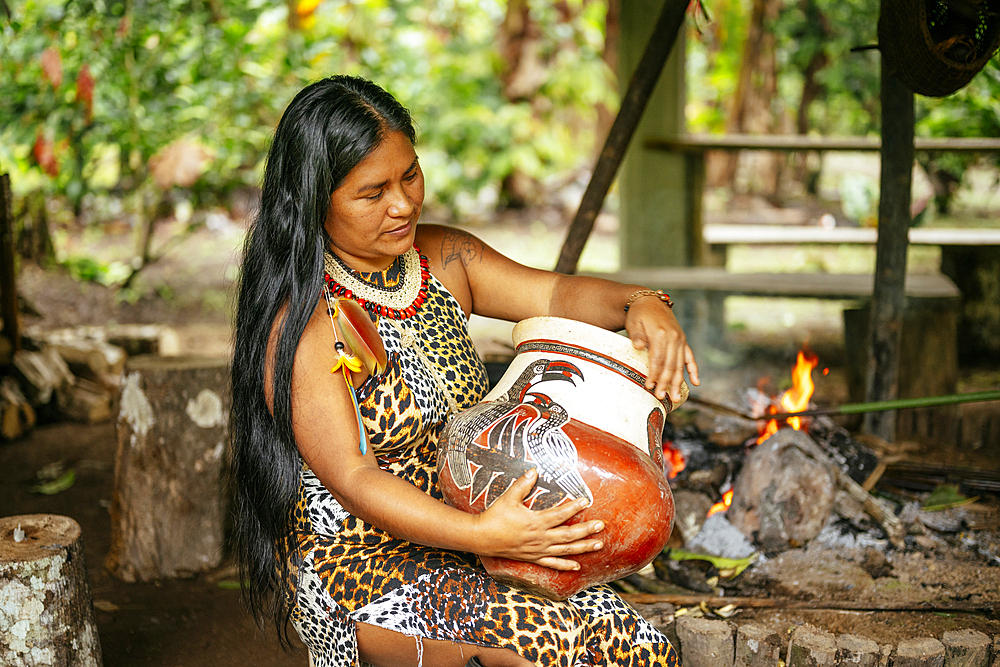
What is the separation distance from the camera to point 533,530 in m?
1.60

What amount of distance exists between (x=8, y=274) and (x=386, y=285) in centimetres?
323

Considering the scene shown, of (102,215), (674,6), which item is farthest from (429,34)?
(674,6)

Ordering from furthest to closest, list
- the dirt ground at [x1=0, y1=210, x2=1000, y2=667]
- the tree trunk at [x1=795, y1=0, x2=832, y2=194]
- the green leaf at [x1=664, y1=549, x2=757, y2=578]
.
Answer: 1. the tree trunk at [x1=795, y1=0, x2=832, y2=194]
2. the green leaf at [x1=664, y1=549, x2=757, y2=578]
3. the dirt ground at [x1=0, y1=210, x2=1000, y2=667]

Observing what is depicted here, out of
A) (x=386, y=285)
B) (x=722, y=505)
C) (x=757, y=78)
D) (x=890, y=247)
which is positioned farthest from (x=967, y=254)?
(x=757, y=78)

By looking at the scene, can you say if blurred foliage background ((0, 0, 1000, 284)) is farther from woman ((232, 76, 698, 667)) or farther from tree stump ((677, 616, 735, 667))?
tree stump ((677, 616, 735, 667))

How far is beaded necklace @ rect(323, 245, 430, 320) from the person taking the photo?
6.59 feet

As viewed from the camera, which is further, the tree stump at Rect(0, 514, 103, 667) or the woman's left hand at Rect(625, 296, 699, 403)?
the tree stump at Rect(0, 514, 103, 667)

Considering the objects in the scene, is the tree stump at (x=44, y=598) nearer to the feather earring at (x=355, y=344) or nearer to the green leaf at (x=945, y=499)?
the feather earring at (x=355, y=344)

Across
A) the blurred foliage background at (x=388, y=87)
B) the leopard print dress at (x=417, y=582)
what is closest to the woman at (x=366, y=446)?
the leopard print dress at (x=417, y=582)

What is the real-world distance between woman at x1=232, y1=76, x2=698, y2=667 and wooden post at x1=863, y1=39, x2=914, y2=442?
209 centimetres

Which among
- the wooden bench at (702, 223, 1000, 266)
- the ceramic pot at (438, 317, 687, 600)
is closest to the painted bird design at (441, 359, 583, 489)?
the ceramic pot at (438, 317, 687, 600)

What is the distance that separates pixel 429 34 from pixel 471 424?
9119mm

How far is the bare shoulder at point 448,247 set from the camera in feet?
7.56

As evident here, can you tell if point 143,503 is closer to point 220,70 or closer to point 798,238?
point 220,70
